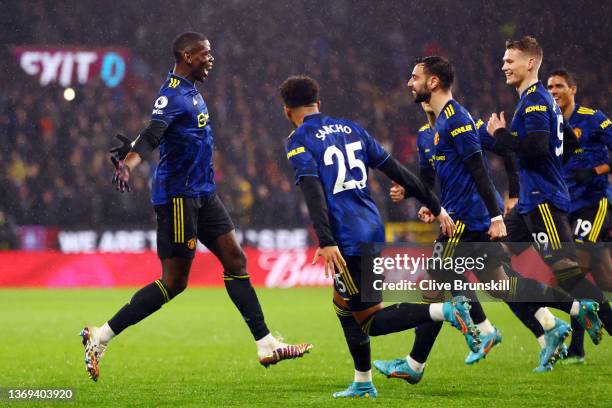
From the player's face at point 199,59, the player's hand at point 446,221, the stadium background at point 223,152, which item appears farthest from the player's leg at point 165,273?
the player's hand at point 446,221

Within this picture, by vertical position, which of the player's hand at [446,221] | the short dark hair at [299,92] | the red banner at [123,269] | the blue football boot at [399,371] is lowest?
the red banner at [123,269]

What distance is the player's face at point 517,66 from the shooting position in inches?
269

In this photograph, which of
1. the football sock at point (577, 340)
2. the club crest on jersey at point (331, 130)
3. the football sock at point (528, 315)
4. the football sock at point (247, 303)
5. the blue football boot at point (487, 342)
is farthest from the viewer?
the football sock at point (577, 340)

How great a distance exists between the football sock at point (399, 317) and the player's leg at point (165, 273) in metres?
1.47

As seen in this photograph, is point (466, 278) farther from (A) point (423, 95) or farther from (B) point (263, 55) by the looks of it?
(B) point (263, 55)

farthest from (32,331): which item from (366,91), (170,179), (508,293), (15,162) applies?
(366,91)

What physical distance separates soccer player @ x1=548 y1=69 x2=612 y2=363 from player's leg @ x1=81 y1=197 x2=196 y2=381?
3.28m

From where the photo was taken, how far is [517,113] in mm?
6816

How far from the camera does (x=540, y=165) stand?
22.1 ft

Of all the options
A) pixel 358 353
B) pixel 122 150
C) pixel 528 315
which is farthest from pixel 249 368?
pixel 122 150

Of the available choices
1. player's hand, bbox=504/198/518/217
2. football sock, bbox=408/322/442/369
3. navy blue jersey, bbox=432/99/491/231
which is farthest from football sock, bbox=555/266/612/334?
football sock, bbox=408/322/442/369

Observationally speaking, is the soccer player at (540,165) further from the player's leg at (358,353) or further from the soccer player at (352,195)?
the player's leg at (358,353)

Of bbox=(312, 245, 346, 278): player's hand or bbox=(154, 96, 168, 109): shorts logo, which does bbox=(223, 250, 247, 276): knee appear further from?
bbox=(312, 245, 346, 278): player's hand

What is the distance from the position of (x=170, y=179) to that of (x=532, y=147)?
94.3 inches
